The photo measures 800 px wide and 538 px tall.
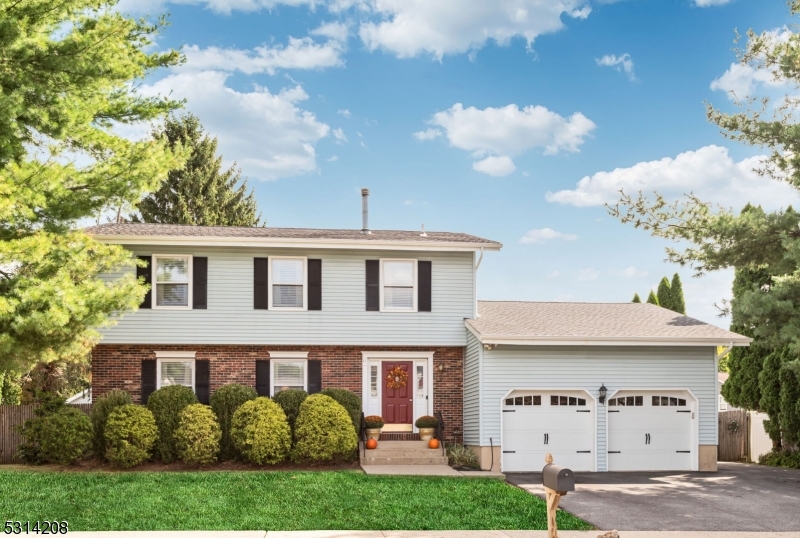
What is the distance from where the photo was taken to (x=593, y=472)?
2086 cm

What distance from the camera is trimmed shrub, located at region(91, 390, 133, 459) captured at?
64.3 feet

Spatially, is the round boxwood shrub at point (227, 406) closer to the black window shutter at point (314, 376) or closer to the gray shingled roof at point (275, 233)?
the black window shutter at point (314, 376)

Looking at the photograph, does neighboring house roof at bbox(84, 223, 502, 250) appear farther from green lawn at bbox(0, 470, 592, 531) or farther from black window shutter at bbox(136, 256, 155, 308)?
green lawn at bbox(0, 470, 592, 531)

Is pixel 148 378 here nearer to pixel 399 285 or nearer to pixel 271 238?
Answer: pixel 271 238

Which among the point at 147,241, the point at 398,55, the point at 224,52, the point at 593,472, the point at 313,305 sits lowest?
the point at 593,472

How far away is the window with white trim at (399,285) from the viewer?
73.3 feet

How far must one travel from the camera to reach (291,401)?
20.4m

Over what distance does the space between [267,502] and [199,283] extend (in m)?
8.08

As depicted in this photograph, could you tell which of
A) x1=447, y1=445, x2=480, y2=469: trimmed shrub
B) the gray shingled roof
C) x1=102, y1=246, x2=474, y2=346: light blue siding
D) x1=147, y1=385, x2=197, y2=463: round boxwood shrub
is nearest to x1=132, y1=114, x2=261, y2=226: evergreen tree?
the gray shingled roof

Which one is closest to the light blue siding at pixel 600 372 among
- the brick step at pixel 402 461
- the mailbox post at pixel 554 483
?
the brick step at pixel 402 461

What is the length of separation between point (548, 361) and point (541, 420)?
1.48 metres

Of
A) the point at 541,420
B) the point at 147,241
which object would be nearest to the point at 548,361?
the point at 541,420

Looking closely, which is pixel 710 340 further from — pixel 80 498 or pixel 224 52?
pixel 224 52

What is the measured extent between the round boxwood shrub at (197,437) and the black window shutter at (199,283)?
3.18m
